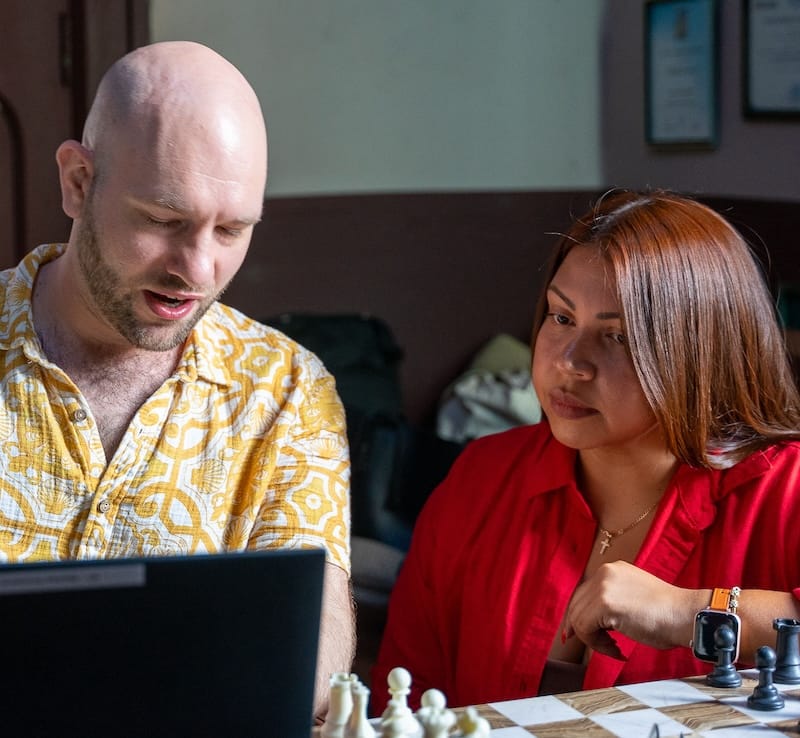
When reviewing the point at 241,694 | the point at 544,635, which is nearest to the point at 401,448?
the point at 544,635

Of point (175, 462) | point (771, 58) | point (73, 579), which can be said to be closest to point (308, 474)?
point (175, 462)

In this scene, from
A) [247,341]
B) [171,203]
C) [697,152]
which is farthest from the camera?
[697,152]

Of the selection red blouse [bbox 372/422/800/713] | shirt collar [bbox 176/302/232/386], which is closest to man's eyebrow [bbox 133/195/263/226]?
shirt collar [bbox 176/302/232/386]

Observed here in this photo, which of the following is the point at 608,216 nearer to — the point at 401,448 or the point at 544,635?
the point at 544,635

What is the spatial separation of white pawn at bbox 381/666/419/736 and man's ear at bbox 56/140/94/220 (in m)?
0.83

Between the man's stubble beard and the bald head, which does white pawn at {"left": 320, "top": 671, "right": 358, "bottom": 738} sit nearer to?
the man's stubble beard

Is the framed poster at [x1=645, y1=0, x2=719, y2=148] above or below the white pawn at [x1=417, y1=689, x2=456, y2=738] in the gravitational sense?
above

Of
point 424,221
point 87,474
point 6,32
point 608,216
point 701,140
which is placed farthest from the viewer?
point 424,221

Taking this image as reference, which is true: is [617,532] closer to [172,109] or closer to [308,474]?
[308,474]

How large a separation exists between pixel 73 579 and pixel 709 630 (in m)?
0.76

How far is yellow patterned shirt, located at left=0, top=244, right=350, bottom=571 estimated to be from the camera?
1604 mm

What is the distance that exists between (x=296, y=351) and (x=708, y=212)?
64 centimetres

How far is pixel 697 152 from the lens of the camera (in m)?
3.57

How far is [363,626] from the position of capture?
2.97m
